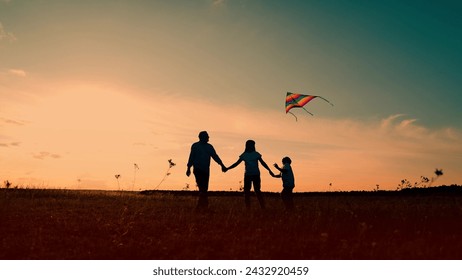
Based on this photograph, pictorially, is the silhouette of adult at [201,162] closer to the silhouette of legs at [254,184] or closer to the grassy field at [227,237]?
the silhouette of legs at [254,184]

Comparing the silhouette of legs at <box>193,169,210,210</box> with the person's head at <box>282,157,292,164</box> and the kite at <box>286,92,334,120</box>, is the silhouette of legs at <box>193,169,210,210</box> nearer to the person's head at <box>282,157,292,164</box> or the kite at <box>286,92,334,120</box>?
the person's head at <box>282,157,292,164</box>

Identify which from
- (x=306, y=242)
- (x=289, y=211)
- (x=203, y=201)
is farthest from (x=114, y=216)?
(x=306, y=242)

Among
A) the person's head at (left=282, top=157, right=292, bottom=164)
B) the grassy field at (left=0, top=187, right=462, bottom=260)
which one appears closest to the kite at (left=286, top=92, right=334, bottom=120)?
the person's head at (left=282, top=157, right=292, bottom=164)

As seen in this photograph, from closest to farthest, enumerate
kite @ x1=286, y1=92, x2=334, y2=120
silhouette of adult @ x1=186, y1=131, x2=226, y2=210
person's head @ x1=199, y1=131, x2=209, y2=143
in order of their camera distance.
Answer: silhouette of adult @ x1=186, y1=131, x2=226, y2=210 < person's head @ x1=199, y1=131, x2=209, y2=143 < kite @ x1=286, y1=92, x2=334, y2=120

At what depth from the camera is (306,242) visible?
7.78m

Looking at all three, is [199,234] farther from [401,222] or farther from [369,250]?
[401,222]

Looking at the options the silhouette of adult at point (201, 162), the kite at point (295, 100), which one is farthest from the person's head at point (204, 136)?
the kite at point (295, 100)

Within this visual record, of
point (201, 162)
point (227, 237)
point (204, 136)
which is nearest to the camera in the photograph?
point (227, 237)

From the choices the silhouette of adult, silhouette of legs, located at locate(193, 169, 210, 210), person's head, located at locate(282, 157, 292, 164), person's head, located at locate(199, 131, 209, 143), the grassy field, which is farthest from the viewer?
person's head, located at locate(282, 157, 292, 164)

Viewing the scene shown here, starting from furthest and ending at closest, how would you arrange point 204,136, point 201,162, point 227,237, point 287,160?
point 287,160 < point 204,136 < point 201,162 < point 227,237

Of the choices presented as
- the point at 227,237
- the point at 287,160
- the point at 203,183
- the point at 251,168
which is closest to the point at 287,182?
the point at 287,160

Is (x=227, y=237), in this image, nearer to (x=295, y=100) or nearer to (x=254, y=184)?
(x=254, y=184)

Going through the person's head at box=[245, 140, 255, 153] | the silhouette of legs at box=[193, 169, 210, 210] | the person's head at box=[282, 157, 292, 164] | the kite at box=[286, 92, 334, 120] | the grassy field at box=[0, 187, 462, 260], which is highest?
the kite at box=[286, 92, 334, 120]
